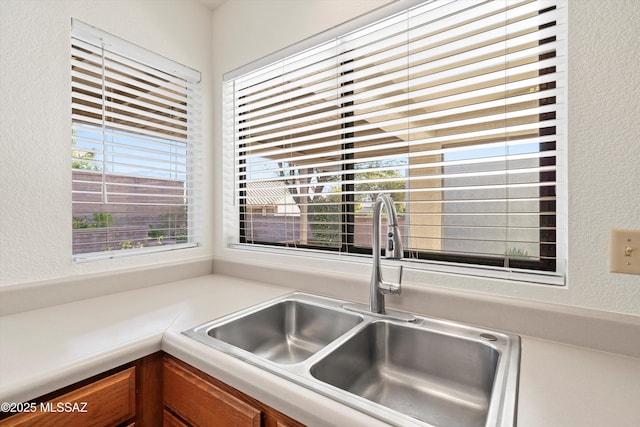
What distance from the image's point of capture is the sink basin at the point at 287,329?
1.16 metres

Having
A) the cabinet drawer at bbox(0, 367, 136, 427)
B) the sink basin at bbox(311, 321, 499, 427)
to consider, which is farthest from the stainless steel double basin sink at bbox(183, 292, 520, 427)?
the cabinet drawer at bbox(0, 367, 136, 427)

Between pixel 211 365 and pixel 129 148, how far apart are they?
4.06ft

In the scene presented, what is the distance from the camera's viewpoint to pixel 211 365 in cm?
82

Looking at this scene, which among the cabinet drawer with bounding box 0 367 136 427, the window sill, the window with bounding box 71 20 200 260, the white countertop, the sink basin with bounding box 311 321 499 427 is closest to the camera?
the white countertop

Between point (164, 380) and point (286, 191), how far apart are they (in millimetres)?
1017

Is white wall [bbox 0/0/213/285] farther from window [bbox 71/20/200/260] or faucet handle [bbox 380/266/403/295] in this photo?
faucet handle [bbox 380/266/403/295]

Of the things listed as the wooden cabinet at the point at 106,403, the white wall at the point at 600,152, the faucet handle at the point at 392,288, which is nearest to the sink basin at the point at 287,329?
the faucet handle at the point at 392,288

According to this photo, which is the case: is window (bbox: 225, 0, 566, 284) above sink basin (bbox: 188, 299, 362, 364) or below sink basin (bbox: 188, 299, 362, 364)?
above

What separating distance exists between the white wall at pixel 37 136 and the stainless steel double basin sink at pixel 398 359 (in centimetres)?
78

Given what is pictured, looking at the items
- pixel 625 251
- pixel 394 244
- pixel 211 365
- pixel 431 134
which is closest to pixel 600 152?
pixel 625 251

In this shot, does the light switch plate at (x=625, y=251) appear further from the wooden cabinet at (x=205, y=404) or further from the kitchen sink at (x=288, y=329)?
the wooden cabinet at (x=205, y=404)

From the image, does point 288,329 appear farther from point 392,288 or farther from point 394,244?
point 394,244

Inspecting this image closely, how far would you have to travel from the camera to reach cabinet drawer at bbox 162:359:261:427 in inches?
30.5

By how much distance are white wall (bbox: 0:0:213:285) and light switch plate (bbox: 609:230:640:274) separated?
1.89 m
